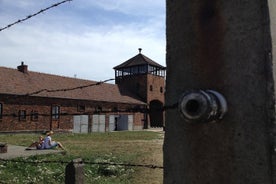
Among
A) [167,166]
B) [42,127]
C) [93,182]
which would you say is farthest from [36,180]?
[42,127]

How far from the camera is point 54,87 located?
4034cm

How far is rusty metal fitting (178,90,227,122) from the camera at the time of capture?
149cm

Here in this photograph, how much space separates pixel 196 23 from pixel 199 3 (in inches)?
3.6

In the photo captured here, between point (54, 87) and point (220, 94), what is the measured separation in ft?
131

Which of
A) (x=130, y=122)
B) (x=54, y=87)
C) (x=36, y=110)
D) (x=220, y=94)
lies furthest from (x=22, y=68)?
(x=220, y=94)

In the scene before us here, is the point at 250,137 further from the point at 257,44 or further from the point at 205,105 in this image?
the point at 257,44

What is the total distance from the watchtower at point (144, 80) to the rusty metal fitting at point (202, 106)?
48.9 meters

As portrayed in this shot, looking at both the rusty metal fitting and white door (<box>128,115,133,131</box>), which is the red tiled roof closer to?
white door (<box>128,115,133,131</box>)

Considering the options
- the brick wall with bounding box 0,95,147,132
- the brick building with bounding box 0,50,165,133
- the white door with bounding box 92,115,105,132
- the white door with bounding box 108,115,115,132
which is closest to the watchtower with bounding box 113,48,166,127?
the brick building with bounding box 0,50,165,133

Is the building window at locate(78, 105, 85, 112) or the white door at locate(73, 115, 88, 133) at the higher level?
the building window at locate(78, 105, 85, 112)

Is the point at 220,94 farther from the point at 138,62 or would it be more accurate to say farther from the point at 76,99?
the point at 138,62

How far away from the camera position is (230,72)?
1.57 m

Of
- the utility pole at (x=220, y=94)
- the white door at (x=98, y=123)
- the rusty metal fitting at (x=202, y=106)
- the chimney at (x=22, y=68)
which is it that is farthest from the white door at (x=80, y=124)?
the rusty metal fitting at (x=202, y=106)

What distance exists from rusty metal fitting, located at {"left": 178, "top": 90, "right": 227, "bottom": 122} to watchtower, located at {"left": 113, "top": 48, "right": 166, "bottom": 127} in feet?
161
